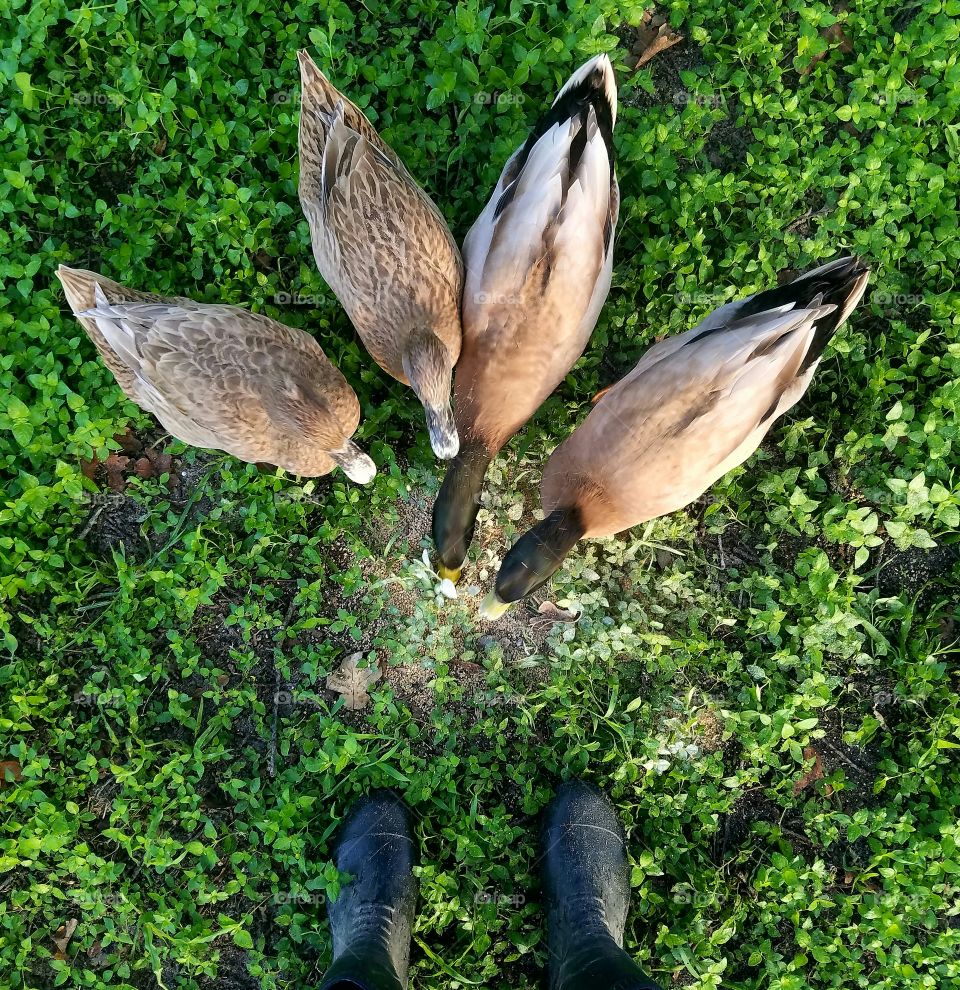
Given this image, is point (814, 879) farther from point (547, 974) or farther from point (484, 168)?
point (484, 168)

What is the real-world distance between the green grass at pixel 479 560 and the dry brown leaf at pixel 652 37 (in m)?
0.06

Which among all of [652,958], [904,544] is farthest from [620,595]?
[652,958]

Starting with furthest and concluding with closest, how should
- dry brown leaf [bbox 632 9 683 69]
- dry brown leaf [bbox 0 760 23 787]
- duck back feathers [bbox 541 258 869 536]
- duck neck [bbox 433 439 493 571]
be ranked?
dry brown leaf [bbox 632 9 683 69] → dry brown leaf [bbox 0 760 23 787] → duck neck [bbox 433 439 493 571] → duck back feathers [bbox 541 258 869 536]

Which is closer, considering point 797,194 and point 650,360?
point 650,360

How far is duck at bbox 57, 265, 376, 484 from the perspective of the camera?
254cm

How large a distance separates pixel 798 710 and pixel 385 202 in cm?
268

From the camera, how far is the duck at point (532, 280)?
2.59 metres

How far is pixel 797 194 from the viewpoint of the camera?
Result: 123 inches

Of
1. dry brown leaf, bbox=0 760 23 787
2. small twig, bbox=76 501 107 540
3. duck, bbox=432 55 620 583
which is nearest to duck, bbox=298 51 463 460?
duck, bbox=432 55 620 583

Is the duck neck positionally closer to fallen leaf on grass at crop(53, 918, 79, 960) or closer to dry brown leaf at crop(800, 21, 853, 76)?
fallen leaf on grass at crop(53, 918, 79, 960)

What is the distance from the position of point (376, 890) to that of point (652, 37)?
3.92 m

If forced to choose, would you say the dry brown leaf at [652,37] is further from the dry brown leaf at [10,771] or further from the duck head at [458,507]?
the dry brown leaf at [10,771]

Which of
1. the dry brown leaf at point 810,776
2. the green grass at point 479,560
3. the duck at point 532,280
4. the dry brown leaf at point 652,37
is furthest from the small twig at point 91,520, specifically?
the dry brown leaf at point 810,776

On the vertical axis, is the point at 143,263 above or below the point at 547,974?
above
